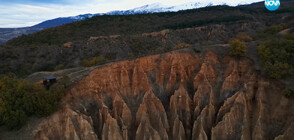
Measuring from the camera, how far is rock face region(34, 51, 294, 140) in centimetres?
2405

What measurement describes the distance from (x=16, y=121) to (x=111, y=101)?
35.5 ft

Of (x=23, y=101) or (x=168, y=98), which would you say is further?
(x=168, y=98)

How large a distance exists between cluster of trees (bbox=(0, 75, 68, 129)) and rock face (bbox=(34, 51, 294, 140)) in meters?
1.35

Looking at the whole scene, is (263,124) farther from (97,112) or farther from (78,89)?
(78,89)

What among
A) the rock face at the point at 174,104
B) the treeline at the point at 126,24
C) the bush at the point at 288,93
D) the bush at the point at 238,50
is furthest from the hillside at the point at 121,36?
the bush at the point at 288,93

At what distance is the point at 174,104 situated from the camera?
2853 centimetres

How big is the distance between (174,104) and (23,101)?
17.8 metres

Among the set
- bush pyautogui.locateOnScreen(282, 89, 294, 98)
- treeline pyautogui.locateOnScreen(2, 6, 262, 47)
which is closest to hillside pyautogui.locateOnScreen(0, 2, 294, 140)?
bush pyautogui.locateOnScreen(282, 89, 294, 98)

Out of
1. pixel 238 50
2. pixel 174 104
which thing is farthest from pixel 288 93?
pixel 174 104

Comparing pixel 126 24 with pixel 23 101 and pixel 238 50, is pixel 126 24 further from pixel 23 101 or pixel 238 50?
pixel 23 101

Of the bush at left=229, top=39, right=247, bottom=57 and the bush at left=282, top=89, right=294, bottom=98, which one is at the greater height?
the bush at left=229, top=39, right=247, bottom=57

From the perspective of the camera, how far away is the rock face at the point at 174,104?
24.0 metres

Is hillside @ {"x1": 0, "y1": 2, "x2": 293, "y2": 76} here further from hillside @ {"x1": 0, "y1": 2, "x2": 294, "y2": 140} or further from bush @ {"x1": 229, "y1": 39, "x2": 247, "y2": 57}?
bush @ {"x1": 229, "y1": 39, "x2": 247, "y2": 57}

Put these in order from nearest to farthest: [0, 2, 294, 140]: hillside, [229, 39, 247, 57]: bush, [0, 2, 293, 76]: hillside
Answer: [0, 2, 294, 140]: hillside < [229, 39, 247, 57]: bush < [0, 2, 293, 76]: hillside
